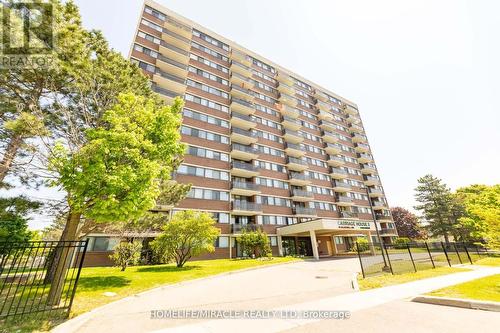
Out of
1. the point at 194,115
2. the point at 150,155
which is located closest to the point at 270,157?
the point at 194,115

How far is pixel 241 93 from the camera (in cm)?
4000

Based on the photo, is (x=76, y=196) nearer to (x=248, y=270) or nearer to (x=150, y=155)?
(x=150, y=155)

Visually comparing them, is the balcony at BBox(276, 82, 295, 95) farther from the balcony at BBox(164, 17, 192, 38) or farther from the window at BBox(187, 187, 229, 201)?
the window at BBox(187, 187, 229, 201)

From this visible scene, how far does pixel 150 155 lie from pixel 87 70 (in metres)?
5.20

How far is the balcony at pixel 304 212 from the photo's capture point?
36.6 meters

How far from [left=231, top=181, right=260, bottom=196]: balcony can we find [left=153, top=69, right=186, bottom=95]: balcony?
51.3ft

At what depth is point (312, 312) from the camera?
6.84 meters

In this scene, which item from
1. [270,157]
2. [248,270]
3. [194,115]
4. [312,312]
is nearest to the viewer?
[312,312]

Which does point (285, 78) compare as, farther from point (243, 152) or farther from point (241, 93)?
point (243, 152)

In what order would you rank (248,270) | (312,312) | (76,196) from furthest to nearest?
1. (248,270)
2. (76,196)
3. (312,312)

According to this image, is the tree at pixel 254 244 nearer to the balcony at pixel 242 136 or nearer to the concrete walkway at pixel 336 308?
the balcony at pixel 242 136

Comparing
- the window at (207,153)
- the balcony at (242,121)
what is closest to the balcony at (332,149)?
the balcony at (242,121)

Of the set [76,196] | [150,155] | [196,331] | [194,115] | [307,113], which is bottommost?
[196,331]

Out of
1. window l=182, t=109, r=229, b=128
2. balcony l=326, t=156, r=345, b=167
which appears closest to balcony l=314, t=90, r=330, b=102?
balcony l=326, t=156, r=345, b=167
